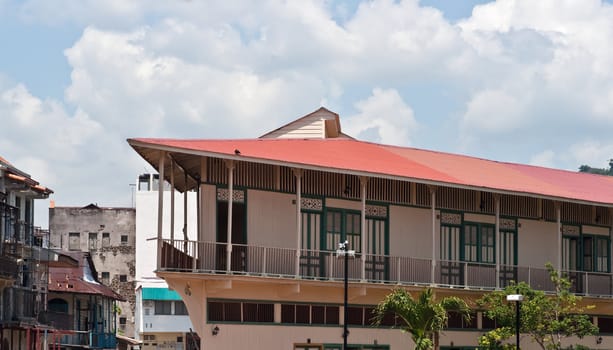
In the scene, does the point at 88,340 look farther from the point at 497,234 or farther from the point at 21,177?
the point at 497,234

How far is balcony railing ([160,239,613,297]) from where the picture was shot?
125 feet

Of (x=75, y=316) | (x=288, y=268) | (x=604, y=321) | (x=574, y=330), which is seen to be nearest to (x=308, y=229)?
(x=288, y=268)

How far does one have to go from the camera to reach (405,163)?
43625mm

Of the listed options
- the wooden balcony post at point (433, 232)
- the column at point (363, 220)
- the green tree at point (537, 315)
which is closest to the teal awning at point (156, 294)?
the green tree at point (537, 315)

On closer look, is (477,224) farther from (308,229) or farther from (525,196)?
(308,229)

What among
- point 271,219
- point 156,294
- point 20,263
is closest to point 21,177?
point 20,263

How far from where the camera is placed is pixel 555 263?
1816 inches

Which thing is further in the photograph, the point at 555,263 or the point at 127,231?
the point at 127,231

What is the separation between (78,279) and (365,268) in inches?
1509

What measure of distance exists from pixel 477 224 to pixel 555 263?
373cm

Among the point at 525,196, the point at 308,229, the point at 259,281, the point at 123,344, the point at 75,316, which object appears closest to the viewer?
the point at 259,281

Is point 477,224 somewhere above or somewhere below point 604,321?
above

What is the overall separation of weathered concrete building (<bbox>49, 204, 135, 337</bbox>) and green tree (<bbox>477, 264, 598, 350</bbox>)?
56891 millimetres

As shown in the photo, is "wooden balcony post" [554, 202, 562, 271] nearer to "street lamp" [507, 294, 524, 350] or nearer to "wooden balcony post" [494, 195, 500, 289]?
"wooden balcony post" [494, 195, 500, 289]
